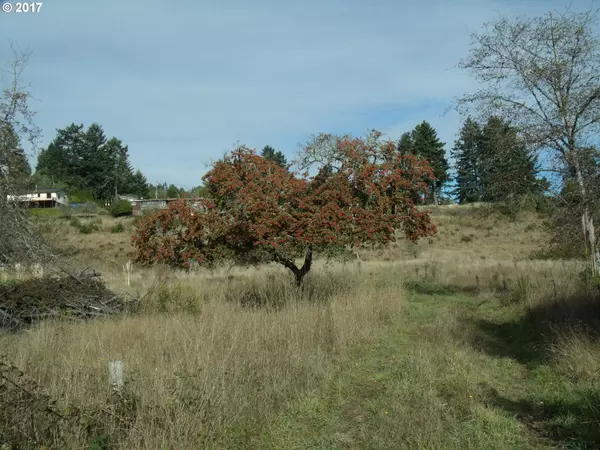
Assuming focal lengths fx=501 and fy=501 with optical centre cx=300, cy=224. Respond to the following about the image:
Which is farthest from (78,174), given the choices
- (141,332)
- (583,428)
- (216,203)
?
(583,428)

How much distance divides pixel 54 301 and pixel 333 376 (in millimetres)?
6781

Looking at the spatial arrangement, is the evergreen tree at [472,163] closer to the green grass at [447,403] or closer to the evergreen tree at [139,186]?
the green grass at [447,403]

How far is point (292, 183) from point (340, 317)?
14.8 ft

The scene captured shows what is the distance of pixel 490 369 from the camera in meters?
6.87

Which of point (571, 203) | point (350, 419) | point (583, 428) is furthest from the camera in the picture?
point (571, 203)

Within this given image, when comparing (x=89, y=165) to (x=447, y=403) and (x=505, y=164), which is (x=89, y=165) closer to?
(x=505, y=164)

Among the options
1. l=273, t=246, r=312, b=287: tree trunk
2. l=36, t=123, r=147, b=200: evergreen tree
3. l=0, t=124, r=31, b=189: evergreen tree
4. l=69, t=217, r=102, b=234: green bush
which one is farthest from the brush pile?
l=36, t=123, r=147, b=200: evergreen tree

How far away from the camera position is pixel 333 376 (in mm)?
6484

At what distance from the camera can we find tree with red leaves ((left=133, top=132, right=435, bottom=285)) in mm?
11156

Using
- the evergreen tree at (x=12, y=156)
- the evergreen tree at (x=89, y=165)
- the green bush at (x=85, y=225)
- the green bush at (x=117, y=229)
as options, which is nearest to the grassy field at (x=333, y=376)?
the evergreen tree at (x=12, y=156)

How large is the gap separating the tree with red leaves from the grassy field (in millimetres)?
1401

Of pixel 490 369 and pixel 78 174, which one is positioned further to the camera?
pixel 78 174

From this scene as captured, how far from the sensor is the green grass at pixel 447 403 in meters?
4.56

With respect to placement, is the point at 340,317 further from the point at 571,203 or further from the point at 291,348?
the point at 571,203
